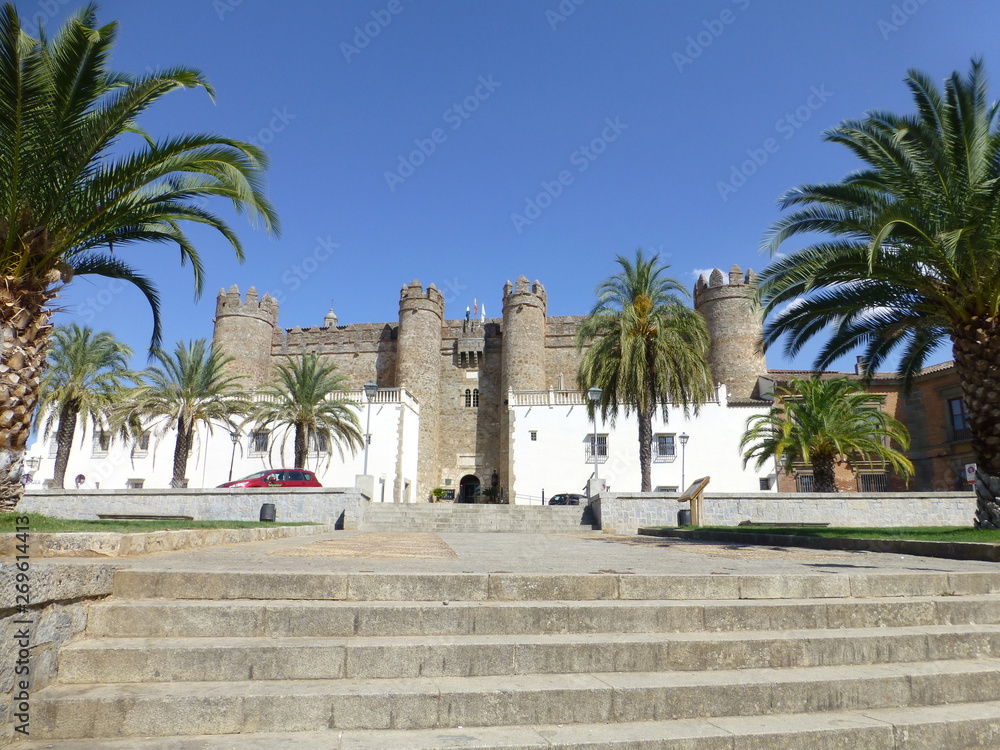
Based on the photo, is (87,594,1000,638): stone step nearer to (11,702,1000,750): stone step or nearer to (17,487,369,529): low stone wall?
(11,702,1000,750): stone step

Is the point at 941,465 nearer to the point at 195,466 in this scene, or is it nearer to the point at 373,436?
the point at 373,436

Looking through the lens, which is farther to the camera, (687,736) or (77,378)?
(77,378)

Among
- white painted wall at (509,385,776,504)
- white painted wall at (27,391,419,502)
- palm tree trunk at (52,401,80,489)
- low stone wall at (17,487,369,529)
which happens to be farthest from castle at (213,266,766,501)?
low stone wall at (17,487,369,529)

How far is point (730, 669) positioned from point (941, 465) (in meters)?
32.9

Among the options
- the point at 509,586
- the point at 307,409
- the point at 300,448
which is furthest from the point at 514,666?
the point at 300,448

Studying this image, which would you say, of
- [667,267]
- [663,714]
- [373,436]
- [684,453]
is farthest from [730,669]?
[373,436]

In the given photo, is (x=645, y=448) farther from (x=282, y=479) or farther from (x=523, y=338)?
(x=523, y=338)

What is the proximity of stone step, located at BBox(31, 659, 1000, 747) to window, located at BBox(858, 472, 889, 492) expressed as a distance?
1195 inches

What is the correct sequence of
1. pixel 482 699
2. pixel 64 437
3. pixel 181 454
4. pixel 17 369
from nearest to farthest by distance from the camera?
pixel 482 699 < pixel 17 369 < pixel 64 437 < pixel 181 454

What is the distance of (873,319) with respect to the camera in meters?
12.4

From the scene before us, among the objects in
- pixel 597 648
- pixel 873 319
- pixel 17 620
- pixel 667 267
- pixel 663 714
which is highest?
pixel 667 267

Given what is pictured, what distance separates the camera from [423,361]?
38.0 meters

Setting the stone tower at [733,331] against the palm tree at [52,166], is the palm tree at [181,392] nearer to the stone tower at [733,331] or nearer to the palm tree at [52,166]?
the palm tree at [52,166]

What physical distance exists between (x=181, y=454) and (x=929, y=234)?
82.2ft
